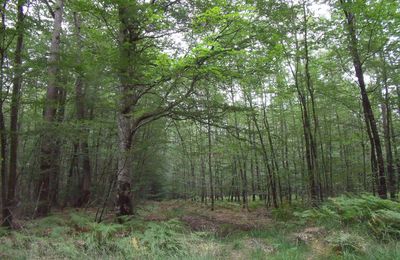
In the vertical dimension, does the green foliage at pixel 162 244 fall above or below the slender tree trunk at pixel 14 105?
below

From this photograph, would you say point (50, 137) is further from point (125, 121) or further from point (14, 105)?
point (125, 121)

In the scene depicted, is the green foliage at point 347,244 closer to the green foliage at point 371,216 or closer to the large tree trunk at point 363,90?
the green foliage at point 371,216

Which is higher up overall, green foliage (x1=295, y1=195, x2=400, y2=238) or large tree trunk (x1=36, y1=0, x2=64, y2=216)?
large tree trunk (x1=36, y1=0, x2=64, y2=216)

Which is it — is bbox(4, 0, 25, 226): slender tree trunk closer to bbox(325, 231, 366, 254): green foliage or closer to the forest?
the forest

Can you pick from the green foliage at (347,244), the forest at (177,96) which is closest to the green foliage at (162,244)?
the forest at (177,96)

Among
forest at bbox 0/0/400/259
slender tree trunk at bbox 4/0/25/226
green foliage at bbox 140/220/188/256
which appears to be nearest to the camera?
green foliage at bbox 140/220/188/256

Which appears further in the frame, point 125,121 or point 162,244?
point 125,121

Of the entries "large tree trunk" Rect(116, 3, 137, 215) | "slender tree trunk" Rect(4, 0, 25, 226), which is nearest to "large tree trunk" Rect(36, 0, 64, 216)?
"slender tree trunk" Rect(4, 0, 25, 226)

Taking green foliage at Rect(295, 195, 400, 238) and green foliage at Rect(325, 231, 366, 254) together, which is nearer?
green foliage at Rect(325, 231, 366, 254)

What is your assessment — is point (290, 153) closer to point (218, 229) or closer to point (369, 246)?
point (218, 229)

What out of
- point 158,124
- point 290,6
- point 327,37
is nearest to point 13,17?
point 158,124

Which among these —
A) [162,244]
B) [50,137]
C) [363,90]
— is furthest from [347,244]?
[50,137]

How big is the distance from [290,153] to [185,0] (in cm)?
1610

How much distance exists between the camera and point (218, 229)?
7.57 m
